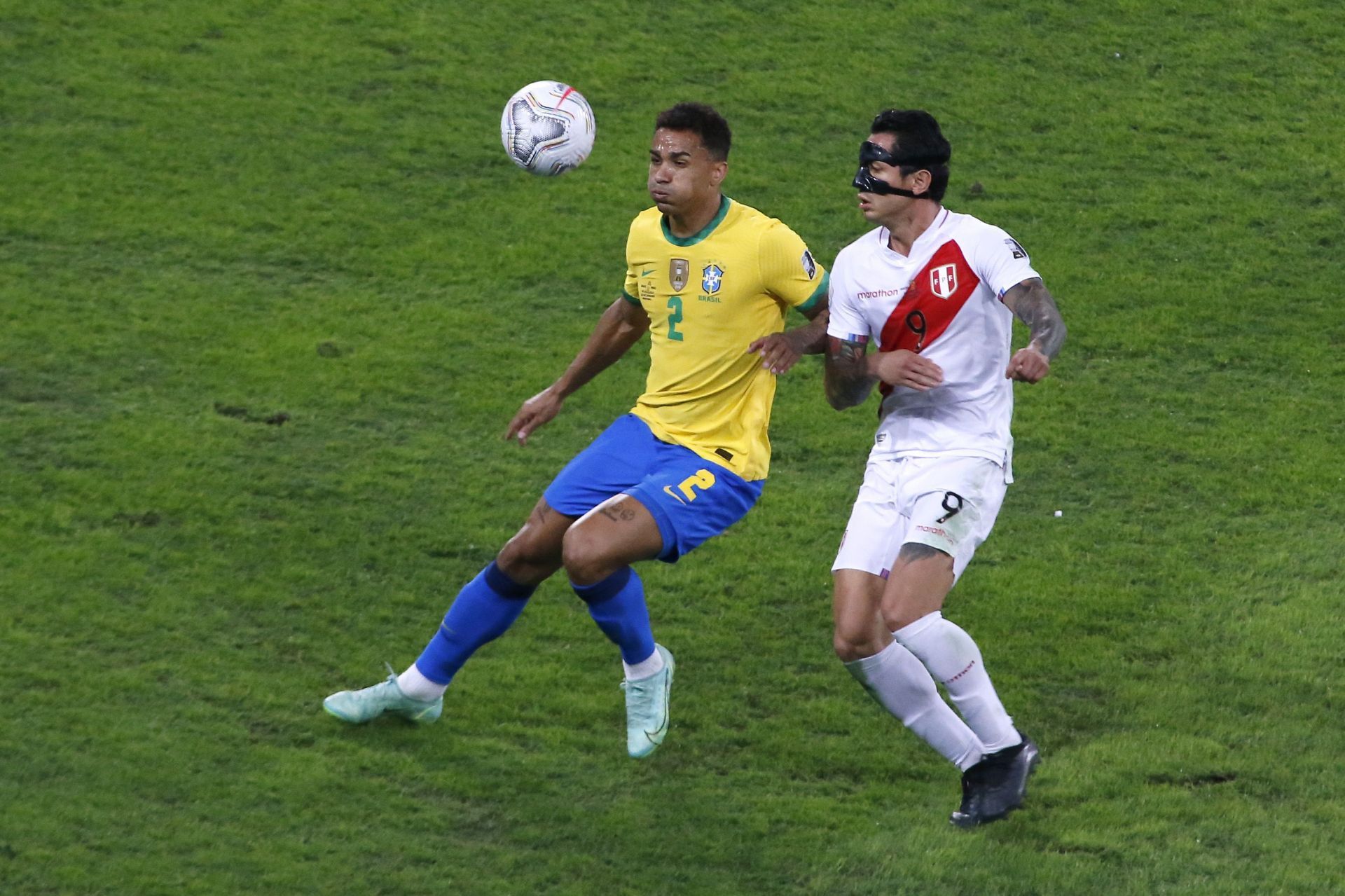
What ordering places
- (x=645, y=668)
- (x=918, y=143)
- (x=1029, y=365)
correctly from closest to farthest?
(x=1029, y=365), (x=918, y=143), (x=645, y=668)

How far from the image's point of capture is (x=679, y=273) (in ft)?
19.2

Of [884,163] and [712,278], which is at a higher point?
[884,163]

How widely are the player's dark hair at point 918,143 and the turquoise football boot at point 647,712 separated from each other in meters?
1.86

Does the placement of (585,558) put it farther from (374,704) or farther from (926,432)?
(926,432)

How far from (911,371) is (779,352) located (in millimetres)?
535

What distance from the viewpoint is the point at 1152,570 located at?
23.6ft

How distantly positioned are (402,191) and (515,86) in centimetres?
138

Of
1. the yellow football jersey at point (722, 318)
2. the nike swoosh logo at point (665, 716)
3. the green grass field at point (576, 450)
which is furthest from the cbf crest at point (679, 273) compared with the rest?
the green grass field at point (576, 450)

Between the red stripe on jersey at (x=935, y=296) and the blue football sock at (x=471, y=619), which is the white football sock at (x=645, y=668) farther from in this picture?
the red stripe on jersey at (x=935, y=296)

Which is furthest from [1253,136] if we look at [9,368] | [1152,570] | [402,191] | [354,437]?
[9,368]

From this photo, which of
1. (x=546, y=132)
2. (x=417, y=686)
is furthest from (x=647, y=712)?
(x=546, y=132)

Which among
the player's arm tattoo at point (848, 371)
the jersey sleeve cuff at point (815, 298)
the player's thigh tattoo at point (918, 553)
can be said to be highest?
the jersey sleeve cuff at point (815, 298)

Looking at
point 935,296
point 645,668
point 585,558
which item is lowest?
point 645,668

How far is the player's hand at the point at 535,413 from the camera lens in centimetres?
614
